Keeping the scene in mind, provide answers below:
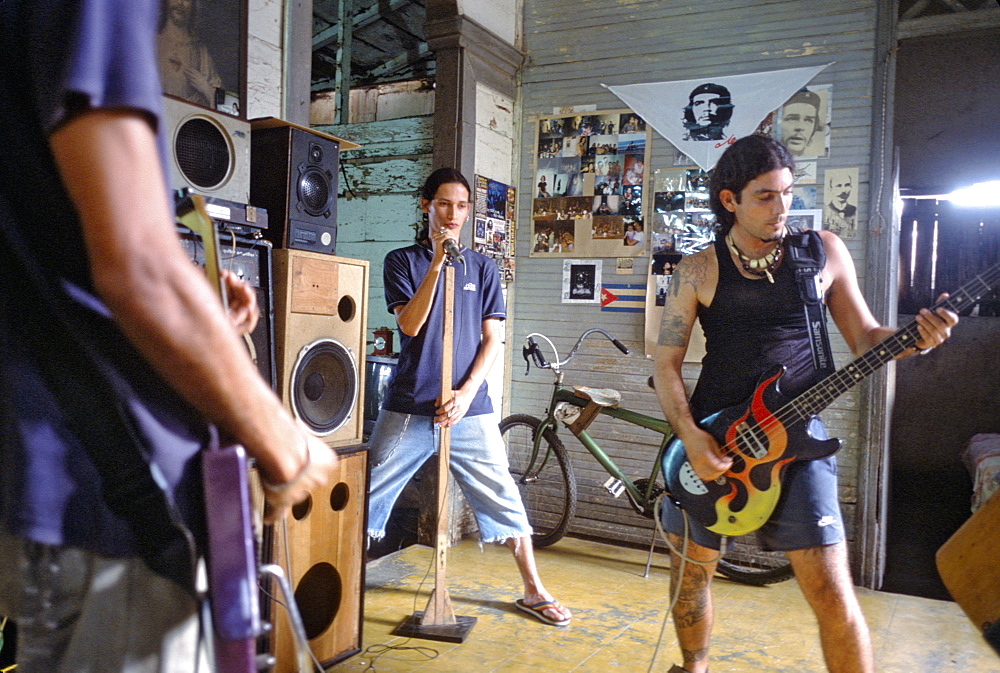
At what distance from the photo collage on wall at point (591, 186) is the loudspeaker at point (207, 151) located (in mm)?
2857

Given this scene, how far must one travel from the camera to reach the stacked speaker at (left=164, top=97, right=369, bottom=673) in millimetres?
2580

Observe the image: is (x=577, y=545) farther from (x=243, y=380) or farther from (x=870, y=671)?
(x=243, y=380)

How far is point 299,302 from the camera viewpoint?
2.77 metres

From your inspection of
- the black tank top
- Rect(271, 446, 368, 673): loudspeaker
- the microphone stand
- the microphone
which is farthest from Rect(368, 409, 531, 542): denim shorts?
the black tank top

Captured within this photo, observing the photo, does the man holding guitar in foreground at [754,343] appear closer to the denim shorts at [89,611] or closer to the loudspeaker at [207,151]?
the loudspeaker at [207,151]

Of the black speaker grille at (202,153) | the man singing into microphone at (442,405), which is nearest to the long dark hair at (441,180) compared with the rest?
the man singing into microphone at (442,405)

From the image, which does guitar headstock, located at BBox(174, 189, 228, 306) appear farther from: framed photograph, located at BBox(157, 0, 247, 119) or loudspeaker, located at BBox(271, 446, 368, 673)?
framed photograph, located at BBox(157, 0, 247, 119)

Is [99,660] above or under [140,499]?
under

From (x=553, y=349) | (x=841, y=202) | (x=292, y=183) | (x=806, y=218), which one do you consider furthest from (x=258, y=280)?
(x=841, y=202)

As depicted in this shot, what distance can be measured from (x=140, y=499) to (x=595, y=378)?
448 centimetres

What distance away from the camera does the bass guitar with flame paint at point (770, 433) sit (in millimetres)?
2373

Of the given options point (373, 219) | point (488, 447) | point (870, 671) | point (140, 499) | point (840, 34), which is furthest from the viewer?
point (373, 219)

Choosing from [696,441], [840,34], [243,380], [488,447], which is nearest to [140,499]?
[243,380]

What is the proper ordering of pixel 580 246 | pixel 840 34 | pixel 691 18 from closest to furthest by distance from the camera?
pixel 840 34 → pixel 691 18 → pixel 580 246
